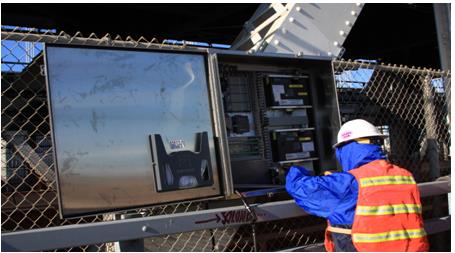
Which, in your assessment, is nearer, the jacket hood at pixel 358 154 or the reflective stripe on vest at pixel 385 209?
the reflective stripe on vest at pixel 385 209

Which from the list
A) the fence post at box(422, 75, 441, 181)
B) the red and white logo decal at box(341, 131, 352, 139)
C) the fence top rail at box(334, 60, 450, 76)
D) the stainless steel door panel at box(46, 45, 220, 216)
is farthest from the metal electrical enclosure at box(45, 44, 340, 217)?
the fence post at box(422, 75, 441, 181)

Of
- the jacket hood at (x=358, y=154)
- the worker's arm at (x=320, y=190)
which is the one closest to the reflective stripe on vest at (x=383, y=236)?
the worker's arm at (x=320, y=190)

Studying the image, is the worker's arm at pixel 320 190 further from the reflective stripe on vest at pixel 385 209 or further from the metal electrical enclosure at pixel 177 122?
the metal electrical enclosure at pixel 177 122

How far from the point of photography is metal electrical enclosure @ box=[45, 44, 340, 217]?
2.37 meters

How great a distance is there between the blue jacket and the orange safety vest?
60mm

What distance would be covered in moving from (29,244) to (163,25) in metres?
8.57

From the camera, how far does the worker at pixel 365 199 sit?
A: 8.55 ft

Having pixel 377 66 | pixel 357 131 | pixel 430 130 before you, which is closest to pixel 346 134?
pixel 357 131

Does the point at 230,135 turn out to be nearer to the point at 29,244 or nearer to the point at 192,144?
the point at 192,144

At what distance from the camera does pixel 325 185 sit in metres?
2.68

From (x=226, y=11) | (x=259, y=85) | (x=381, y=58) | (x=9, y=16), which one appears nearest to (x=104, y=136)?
(x=259, y=85)

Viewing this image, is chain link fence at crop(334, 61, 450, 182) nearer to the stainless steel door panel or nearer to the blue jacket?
the blue jacket

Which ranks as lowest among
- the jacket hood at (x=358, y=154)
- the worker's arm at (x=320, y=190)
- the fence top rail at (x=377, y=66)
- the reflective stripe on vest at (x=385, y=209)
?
the reflective stripe on vest at (x=385, y=209)

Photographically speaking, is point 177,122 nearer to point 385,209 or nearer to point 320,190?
point 320,190
